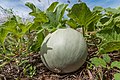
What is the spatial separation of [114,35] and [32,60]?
349mm

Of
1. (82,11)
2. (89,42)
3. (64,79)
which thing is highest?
(82,11)

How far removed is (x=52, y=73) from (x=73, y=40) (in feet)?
0.52

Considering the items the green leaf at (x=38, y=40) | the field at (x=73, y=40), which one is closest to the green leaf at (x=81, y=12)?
the field at (x=73, y=40)

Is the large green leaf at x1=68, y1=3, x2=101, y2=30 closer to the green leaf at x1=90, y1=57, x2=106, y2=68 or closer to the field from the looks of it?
the field

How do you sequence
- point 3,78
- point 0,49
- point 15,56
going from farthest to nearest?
1. point 0,49
2. point 15,56
3. point 3,78

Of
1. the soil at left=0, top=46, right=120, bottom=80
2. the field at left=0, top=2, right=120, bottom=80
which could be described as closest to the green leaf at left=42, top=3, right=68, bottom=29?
the field at left=0, top=2, right=120, bottom=80

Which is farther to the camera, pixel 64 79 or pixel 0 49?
pixel 0 49

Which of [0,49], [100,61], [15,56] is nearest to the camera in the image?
[100,61]

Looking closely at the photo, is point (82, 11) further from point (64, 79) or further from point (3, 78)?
point (3, 78)

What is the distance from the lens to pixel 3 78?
1.02 metres

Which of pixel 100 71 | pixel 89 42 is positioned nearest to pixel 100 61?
pixel 100 71

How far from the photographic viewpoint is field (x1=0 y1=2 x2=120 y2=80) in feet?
3.09

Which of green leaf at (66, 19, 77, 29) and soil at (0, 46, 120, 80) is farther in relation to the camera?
green leaf at (66, 19, 77, 29)

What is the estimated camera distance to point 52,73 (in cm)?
102
